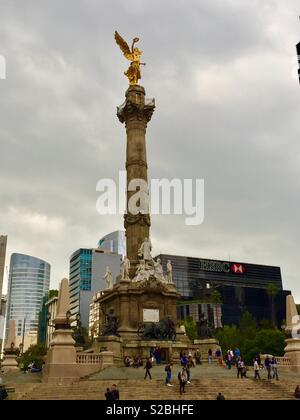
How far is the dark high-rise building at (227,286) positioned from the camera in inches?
5012

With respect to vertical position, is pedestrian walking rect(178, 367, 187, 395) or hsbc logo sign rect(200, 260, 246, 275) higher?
hsbc logo sign rect(200, 260, 246, 275)

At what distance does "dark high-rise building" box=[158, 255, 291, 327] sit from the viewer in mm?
127312

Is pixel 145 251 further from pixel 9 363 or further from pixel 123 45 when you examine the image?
pixel 123 45

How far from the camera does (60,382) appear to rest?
83.2 feet

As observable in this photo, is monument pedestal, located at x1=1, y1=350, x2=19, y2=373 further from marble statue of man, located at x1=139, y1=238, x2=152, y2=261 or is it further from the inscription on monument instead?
marble statue of man, located at x1=139, y1=238, x2=152, y2=261

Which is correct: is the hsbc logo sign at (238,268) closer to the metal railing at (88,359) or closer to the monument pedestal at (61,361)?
the metal railing at (88,359)

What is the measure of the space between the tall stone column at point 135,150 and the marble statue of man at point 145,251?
0.65 metres

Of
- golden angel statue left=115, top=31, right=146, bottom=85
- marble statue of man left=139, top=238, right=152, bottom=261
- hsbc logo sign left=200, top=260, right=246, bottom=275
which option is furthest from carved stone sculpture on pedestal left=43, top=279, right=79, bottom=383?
hsbc logo sign left=200, top=260, right=246, bottom=275

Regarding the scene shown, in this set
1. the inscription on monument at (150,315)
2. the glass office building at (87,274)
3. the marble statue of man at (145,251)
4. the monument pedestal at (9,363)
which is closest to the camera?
the inscription on monument at (150,315)

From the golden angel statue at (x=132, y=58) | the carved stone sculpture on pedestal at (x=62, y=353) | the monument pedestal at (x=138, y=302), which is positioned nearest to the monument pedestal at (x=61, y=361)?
the carved stone sculpture on pedestal at (x=62, y=353)

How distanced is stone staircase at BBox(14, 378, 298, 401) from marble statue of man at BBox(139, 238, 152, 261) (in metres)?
16.7

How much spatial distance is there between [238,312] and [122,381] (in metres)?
110
